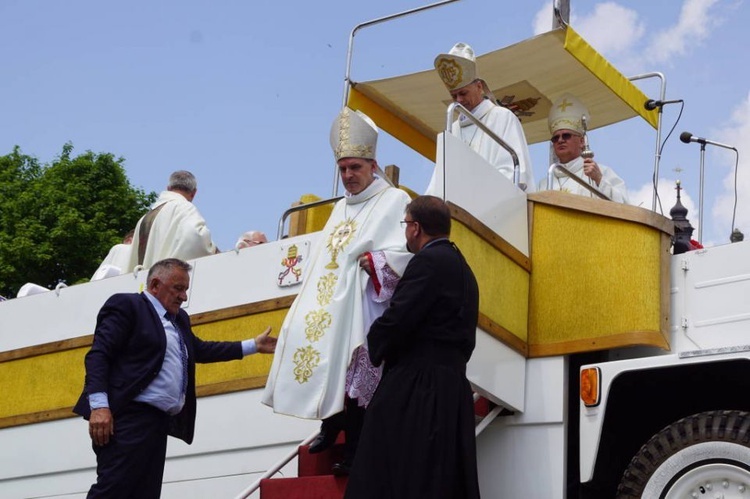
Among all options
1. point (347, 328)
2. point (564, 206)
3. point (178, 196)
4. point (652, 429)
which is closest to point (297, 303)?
point (347, 328)

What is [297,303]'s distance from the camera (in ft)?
23.8

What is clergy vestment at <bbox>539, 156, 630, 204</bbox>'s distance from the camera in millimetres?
8211

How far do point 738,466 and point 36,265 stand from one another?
25267 millimetres

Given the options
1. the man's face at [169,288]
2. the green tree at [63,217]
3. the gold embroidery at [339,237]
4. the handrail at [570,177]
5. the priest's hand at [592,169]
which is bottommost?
the man's face at [169,288]

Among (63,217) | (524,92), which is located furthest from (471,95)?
(63,217)

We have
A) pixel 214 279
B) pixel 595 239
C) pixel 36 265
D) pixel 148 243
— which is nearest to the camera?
pixel 595 239

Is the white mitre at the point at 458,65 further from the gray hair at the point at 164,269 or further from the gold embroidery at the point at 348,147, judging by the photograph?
the gray hair at the point at 164,269

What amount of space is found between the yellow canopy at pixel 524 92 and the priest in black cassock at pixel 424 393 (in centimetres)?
369

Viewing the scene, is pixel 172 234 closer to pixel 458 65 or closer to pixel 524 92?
pixel 458 65

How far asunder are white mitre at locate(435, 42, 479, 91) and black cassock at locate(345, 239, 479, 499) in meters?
2.62

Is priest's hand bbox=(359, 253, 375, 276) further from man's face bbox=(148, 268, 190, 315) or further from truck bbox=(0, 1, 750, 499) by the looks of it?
man's face bbox=(148, 268, 190, 315)

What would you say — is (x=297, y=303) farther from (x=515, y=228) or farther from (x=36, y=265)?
(x=36, y=265)

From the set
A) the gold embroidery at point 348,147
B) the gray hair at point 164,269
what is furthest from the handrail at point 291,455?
the gold embroidery at point 348,147

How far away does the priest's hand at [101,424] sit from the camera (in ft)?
20.5
